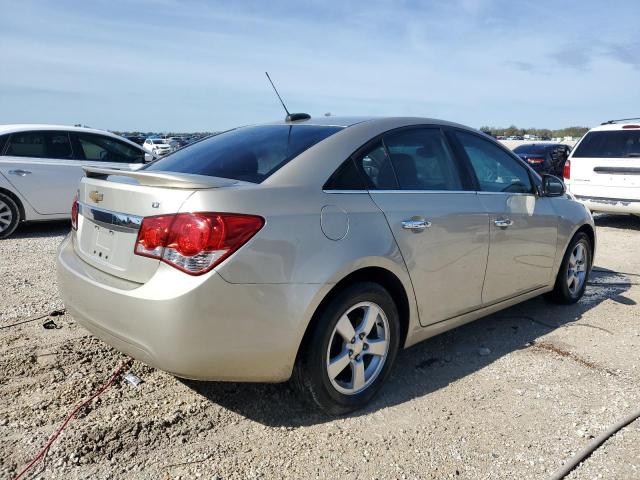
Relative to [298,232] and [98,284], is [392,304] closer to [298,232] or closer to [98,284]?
[298,232]

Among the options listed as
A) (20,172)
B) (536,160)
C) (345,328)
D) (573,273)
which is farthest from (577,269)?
(536,160)

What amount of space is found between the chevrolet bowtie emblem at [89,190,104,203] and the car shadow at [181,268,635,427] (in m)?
1.19

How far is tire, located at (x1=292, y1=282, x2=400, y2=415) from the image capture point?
2.80 meters

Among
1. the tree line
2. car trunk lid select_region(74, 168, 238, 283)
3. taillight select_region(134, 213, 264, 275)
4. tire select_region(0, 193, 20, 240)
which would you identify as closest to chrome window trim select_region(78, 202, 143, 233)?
car trunk lid select_region(74, 168, 238, 283)

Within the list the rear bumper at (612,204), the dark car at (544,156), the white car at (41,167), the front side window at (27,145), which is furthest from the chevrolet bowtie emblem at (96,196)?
the dark car at (544,156)

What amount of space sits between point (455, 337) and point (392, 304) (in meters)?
1.32

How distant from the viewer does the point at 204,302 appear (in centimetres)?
243

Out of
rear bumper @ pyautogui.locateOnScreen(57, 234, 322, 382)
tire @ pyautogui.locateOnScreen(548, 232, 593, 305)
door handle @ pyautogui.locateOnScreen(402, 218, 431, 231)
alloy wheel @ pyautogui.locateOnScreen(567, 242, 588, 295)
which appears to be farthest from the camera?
alloy wheel @ pyautogui.locateOnScreen(567, 242, 588, 295)

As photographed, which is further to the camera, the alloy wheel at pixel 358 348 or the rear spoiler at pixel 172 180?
the alloy wheel at pixel 358 348

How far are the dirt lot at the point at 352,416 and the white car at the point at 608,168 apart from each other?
548cm

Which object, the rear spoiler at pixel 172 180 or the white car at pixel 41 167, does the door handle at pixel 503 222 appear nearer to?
the rear spoiler at pixel 172 180

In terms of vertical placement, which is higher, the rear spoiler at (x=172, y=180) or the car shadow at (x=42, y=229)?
the rear spoiler at (x=172, y=180)

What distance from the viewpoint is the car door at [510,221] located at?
3855mm

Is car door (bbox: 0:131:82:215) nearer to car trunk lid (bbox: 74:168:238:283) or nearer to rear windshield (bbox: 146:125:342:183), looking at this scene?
rear windshield (bbox: 146:125:342:183)
